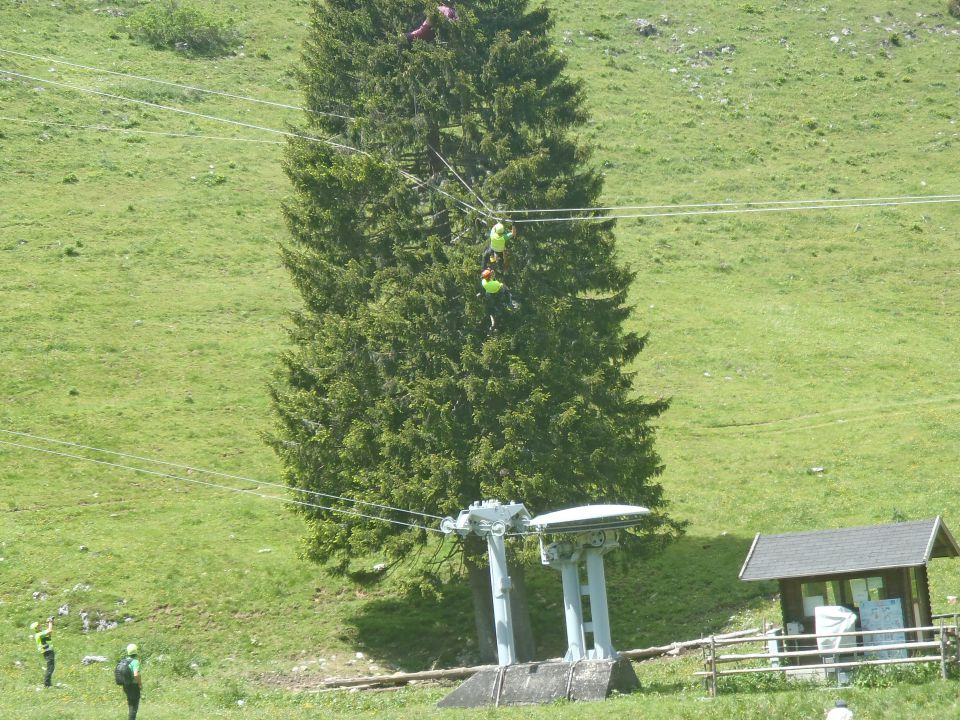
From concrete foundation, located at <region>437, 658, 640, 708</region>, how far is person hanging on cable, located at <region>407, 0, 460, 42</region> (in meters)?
19.0

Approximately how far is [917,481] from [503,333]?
1526 cm

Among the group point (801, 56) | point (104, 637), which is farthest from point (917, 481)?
point (801, 56)

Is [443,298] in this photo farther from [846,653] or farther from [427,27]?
[846,653]

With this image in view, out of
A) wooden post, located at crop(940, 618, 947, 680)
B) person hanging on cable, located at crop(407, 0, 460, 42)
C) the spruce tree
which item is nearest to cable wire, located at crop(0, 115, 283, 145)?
person hanging on cable, located at crop(407, 0, 460, 42)

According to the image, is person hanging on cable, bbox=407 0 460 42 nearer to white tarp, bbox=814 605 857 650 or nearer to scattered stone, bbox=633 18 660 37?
white tarp, bbox=814 605 857 650

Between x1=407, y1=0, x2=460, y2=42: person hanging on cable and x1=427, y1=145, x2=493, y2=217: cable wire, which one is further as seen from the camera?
x1=407, y1=0, x2=460, y2=42: person hanging on cable

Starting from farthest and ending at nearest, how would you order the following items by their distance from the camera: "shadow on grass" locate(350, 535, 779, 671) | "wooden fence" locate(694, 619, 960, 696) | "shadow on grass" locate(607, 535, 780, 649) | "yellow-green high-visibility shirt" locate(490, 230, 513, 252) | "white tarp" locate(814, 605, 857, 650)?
"shadow on grass" locate(350, 535, 779, 671) → "shadow on grass" locate(607, 535, 780, 649) → "yellow-green high-visibility shirt" locate(490, 230, 513, 252) → "white tarp" locate(814, 605, 857, 650) → "wooden fence" locate(694, 619, 960, 696)

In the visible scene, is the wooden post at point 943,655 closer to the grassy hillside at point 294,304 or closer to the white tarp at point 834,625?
the grassy hillside at point 294,304

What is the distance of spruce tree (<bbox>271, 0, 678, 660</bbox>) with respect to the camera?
3038cm

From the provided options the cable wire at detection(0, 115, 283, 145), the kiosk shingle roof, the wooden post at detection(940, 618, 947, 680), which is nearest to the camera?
the wooden post at detection(940, 618, 947, 680)

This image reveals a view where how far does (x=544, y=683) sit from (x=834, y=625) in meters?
5.76

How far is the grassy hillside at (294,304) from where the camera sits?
3134 cm

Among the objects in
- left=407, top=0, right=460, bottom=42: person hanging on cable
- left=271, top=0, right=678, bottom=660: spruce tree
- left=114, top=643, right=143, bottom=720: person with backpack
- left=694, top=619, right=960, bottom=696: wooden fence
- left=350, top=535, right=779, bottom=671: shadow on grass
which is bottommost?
left=350, top=535, right=779, bottom=671: shadow on grass

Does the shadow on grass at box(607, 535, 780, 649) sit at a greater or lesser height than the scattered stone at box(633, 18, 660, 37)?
lesser
